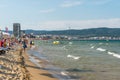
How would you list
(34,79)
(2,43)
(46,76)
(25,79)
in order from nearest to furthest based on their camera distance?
(25,79)
(34,79)
(46,76)
(2,43)

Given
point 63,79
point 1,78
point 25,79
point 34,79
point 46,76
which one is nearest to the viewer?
point 1,78

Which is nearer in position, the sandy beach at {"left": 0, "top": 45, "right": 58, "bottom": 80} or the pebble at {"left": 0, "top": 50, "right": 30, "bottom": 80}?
the pebble at {"left": 0, "top": 50, "right": 30, "bottom": 80}

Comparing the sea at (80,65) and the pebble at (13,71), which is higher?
the pebble at (13,71)

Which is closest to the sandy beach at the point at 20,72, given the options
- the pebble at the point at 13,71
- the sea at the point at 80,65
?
the pebble at the point at 13,71

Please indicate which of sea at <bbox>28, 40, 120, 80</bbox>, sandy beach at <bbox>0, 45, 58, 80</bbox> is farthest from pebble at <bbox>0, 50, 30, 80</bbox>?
sea at <bbox>28, 40, 120, 80</bbox>

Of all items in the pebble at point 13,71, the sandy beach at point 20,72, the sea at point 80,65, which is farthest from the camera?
the sea at point 80,65

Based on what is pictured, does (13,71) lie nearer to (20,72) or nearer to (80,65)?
(20,72)

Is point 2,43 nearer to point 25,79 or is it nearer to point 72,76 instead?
point 72,76

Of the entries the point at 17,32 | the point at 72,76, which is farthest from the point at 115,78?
the point at 17,32

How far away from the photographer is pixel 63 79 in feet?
72.8

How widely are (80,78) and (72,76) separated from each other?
1068 millimetres

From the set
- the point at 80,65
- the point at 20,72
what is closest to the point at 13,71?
the point at 20,72

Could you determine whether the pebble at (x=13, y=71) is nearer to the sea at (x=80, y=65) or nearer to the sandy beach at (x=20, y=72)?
the sandy beach at (x=20, y=72)

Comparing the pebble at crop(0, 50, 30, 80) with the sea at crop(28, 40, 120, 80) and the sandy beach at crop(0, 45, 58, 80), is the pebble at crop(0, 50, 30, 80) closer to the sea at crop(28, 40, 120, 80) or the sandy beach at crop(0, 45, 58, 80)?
the sandy beach at crop(0, 45, 58, 80)
